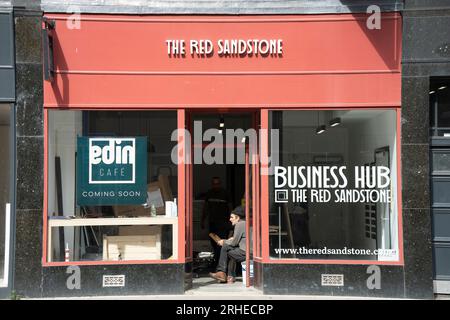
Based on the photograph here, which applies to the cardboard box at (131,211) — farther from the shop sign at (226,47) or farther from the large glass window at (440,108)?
the large glass window at (440,108)

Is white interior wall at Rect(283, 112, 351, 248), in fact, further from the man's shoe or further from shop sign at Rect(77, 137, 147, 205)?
shop sign at Rect(77, 137, 147, 205)

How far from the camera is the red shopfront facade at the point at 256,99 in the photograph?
385 inches

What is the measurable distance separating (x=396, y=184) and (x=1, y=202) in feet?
20.6

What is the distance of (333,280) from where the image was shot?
973 centimetres

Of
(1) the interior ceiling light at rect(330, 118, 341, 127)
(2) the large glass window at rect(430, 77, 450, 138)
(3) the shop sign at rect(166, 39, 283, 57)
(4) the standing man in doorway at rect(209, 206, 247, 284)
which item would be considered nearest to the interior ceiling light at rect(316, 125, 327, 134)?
(1) the interior ceiling light at rect(330, 118, 341, 127)

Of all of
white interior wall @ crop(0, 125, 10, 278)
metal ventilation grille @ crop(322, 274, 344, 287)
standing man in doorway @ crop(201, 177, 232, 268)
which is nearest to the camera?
metal ventilation grille @ crop(322, 274, 344, 287)

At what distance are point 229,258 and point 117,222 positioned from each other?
2039 millimetres

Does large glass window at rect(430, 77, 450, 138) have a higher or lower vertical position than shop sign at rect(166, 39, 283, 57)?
lower

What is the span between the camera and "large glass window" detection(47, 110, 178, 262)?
32.4ft

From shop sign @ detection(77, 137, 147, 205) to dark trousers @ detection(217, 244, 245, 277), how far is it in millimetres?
1697

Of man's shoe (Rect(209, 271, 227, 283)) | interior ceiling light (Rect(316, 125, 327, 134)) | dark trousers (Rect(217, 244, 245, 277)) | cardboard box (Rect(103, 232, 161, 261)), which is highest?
interior ceiling light (Rect(316, 125, 327, 134))
